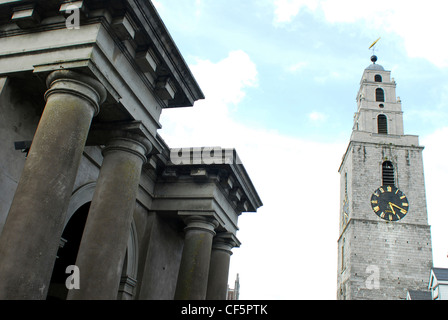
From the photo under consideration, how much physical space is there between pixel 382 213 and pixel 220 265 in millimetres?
41027

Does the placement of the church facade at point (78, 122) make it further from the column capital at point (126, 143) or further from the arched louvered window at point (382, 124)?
the arched louvered window at point (382, 124)

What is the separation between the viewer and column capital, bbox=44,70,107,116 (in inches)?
248

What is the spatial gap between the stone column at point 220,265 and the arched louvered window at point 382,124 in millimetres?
48275

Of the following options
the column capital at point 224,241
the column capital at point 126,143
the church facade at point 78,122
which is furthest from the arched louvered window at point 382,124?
the column capital at point 126,143

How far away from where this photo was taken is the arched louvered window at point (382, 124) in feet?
186

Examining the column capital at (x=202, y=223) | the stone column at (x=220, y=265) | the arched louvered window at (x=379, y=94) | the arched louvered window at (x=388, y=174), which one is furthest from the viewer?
the arched louvered window at (x=379, y=94)

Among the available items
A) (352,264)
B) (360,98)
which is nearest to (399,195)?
(352,264)

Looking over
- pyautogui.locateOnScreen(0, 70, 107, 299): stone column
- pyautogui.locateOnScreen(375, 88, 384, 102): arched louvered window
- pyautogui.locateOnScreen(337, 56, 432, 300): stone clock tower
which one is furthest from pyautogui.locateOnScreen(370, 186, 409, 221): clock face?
pyautogui.locateOnScreen(0, 70, 107, 299): stone column

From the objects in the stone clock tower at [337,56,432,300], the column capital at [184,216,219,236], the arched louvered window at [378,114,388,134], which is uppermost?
the arched louvered window at [378,114,388,134]

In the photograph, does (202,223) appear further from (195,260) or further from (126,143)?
(126,143)

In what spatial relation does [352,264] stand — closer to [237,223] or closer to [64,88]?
[237,223]

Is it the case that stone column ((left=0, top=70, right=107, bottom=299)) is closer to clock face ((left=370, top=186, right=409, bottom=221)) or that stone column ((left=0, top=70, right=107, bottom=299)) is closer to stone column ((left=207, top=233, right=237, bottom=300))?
stone column ((left=207, top=233, right=237, bottom=300))

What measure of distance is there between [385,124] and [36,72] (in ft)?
183

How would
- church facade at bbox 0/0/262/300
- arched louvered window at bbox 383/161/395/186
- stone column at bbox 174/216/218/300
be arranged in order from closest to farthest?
1. church facade at bbox 0/0/262/300
2. stone column at bbox 174/216/218/300
3. arched louvered window at bbox 383/161/395/186
